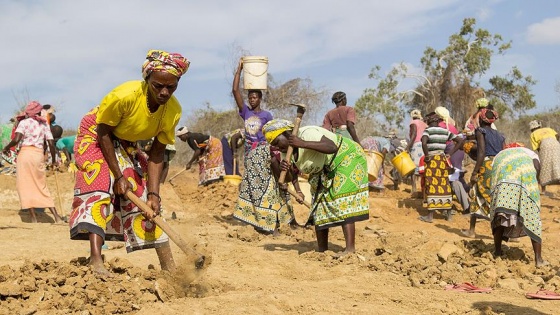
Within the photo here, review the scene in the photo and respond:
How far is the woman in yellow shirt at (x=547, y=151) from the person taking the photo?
502 inches

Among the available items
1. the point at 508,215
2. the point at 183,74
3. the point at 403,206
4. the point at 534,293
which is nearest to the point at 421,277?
the point at 534,293

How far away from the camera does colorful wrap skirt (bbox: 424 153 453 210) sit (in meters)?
10.3

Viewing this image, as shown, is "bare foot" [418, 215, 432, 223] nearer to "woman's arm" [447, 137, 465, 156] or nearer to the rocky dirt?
the rocky dirt

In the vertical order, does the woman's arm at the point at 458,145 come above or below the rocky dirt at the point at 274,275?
above

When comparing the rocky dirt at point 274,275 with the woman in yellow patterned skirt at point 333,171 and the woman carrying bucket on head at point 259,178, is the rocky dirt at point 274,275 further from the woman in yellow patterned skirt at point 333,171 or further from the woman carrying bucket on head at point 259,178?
the woman in yellow patterned skirt at point 333,171

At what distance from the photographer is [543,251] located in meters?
7.88

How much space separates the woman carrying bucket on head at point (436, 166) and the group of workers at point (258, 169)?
0.05 feet

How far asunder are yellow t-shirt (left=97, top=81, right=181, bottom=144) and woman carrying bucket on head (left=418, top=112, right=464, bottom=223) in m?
6.15

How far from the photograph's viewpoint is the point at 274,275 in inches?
232

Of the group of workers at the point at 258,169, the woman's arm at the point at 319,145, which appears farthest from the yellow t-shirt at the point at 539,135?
the woman's arm at the point at 319,145

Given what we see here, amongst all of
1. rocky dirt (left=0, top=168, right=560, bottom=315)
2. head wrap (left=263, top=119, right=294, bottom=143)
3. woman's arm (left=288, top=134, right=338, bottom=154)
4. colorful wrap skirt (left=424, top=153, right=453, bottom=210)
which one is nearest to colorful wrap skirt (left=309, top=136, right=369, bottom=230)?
woman's arm (left=288, top=134, right=338, bottom=154)

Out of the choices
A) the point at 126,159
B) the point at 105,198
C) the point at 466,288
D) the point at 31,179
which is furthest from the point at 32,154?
the point at 466,288

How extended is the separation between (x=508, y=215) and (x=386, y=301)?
231cm

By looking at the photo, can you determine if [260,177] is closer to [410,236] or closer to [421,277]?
[410,236]
